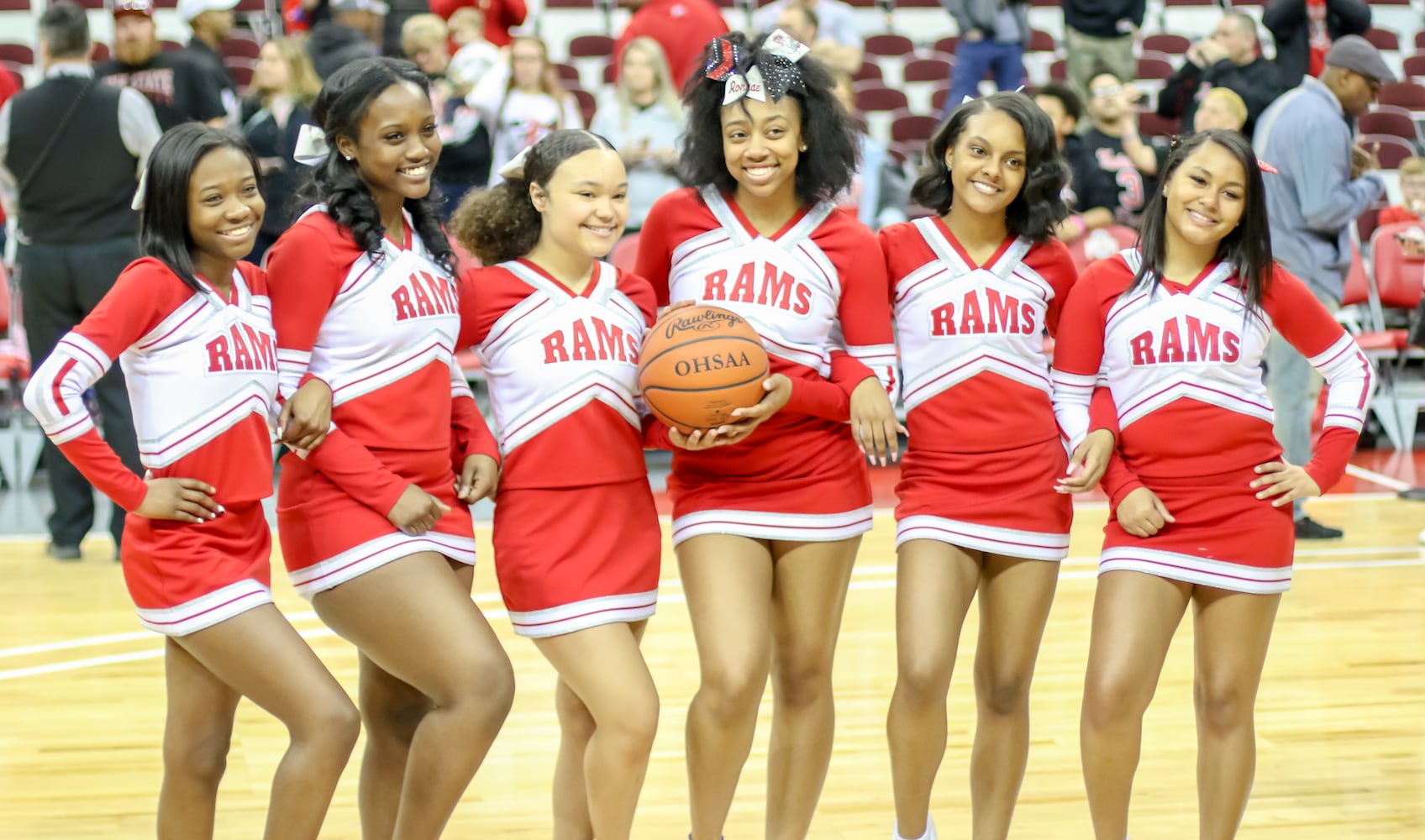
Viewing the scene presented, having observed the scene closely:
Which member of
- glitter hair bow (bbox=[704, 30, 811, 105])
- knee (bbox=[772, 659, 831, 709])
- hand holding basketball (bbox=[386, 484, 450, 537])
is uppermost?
glitter hair bow (bbox=[704, 30, 811, 105])

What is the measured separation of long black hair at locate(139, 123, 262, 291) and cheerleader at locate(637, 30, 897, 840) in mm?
894

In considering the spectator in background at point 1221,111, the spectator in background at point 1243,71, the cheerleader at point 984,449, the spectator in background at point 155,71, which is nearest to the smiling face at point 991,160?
the cheerleader at point 984,449

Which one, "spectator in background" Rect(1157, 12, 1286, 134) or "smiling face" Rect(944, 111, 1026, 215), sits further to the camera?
"spectator in background" Rect(1157, 12, 1286, 134)

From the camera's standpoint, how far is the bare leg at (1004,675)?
3.19 m

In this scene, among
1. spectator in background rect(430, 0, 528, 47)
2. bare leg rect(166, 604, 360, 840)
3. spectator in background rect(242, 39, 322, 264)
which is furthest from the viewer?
spectator in background rect(430, 0, 528, 47)

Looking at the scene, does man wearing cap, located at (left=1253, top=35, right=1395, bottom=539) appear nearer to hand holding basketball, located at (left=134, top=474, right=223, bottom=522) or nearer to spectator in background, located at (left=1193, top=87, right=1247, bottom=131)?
spectator in background, located at (left=1193, top=87, right=1247, bottom=131)

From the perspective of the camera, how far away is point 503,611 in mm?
5434

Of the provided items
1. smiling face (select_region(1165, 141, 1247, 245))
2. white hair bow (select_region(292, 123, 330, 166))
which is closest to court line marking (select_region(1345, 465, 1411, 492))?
smiling face (select_region(1165, 141, 1247, 245))

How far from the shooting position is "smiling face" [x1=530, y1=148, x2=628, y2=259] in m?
3.04

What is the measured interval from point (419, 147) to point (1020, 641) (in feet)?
4.86

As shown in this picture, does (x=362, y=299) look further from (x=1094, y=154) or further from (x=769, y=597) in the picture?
(x=1094, y=154)

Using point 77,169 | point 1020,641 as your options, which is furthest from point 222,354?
point 77,169

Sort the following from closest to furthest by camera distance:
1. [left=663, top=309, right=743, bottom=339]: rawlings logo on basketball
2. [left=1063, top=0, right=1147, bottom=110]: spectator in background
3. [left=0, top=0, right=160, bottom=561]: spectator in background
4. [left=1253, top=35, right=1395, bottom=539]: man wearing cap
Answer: [left=663, top=309, right=743, bottom=339]: rawlings logo on basketball, [left=0, top=0, right=160, bottom=561]: spectator in background, [left=1253, top=35, right=1395, bottom=539]: man wearing cap, [left=1063, top=0, right=1147, bottom=110]: spectator in background

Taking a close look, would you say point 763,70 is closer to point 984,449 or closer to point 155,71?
point 984,449
